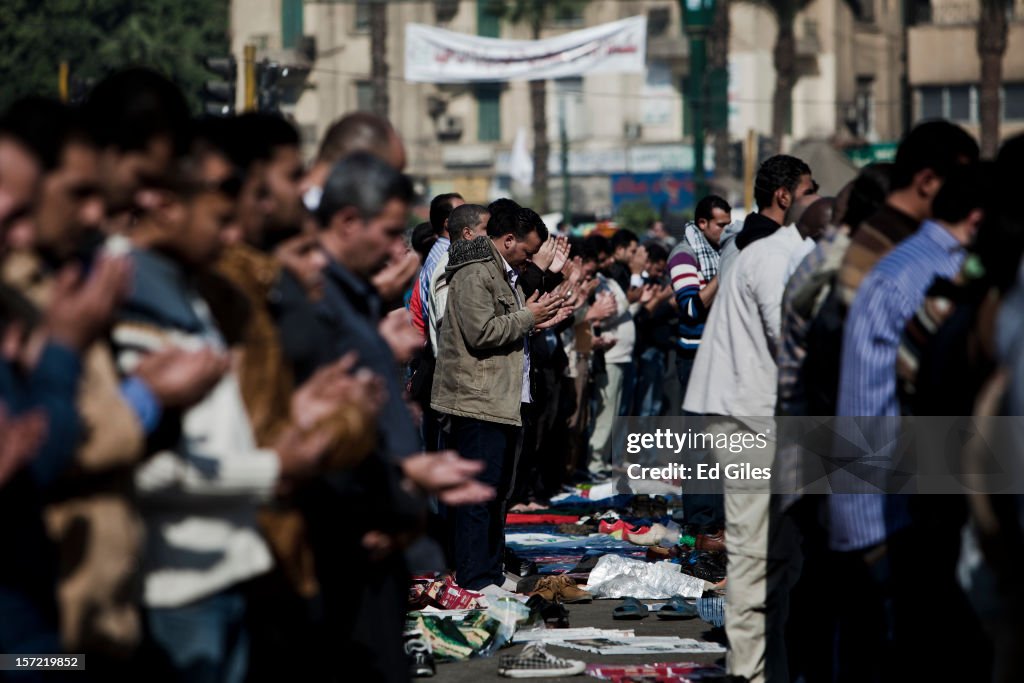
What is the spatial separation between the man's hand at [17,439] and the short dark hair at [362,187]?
5.66 ft

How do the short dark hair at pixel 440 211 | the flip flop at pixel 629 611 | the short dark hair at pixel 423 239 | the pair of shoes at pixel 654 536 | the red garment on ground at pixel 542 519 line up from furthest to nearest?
the red garment on ground at pixel 542 519
the pair of shoes at pixel 654 536
the short dark hair at pixel 423 239
the short dark hair at pixel 440 211
the flip flop at pixel 629 611

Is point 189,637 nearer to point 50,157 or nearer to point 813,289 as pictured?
point 50,157

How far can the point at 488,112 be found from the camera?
6681cm

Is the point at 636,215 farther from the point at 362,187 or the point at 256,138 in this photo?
the point at 256,138

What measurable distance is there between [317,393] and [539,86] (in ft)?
174

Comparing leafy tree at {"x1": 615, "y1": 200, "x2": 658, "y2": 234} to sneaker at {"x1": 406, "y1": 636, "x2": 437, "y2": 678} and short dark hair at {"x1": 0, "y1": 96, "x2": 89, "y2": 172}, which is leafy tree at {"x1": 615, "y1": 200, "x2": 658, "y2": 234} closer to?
sneaker at {"x1": 406, "y1": 636, "x2": 437, "y2": 678}

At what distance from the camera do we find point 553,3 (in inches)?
2414

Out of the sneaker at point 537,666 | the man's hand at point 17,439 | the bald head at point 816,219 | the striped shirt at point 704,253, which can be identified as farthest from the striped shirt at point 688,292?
the man's hand at point 17,439

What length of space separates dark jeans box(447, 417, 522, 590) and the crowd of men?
215 cm

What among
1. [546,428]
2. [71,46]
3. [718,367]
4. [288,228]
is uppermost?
[71,46]

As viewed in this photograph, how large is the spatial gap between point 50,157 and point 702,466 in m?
6.02

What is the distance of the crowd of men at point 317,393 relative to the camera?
12.8ft

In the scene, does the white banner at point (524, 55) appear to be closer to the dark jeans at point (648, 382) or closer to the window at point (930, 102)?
the window at point (930, 102)

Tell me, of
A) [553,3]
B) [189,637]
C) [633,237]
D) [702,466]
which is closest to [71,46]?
[553,3]
